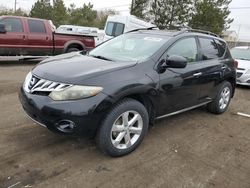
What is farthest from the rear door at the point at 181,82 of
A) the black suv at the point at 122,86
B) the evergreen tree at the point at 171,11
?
the evergreen tree at the point at 171,11

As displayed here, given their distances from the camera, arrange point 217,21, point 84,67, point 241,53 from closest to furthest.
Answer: point 84,67 < point 241,53 < point 217,21

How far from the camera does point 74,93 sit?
3.08 meters

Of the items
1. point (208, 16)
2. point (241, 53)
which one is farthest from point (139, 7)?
point (241, 53)

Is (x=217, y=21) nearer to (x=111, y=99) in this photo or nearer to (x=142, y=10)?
(x=142, y=10)

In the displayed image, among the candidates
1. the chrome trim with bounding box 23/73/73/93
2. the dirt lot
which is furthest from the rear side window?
the chrome trim with bounding box 23/73/73/93

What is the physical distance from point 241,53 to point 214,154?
7.31 meters

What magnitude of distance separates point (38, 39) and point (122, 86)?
8318 mm

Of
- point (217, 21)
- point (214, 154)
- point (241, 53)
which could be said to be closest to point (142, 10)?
point (217, 21)

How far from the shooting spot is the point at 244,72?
8.72 m

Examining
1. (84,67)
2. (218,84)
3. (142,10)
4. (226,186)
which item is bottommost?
(226,186)

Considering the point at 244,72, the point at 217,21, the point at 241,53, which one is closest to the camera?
the point at 244,72

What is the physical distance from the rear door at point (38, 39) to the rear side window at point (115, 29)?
4.43 m

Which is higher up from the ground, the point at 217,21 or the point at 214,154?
the point at 217,21

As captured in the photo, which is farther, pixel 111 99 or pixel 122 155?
pixel 122 155
